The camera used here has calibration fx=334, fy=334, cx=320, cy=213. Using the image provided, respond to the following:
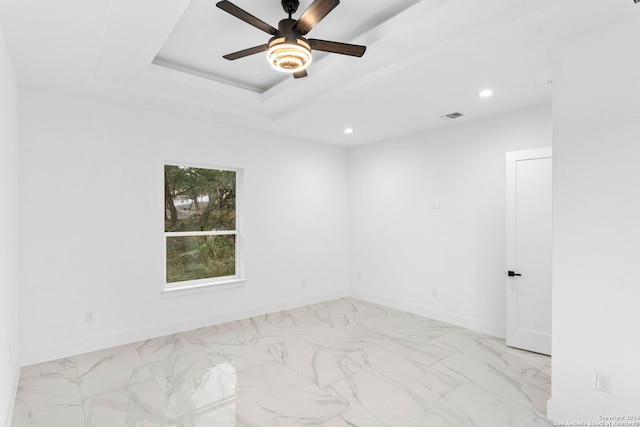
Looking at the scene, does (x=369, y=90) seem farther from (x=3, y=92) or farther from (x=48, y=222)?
(x=48, y=222)

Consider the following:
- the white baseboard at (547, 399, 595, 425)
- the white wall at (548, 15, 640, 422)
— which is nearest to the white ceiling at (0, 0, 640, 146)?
the white wall at (548, 15, 640, 422)

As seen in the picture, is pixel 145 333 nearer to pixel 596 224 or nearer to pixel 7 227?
pixel 7 227

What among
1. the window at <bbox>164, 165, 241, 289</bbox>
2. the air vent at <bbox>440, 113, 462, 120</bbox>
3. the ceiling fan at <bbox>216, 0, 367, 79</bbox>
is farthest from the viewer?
the window at <bbox>164, 165, 241, 289</bbox>

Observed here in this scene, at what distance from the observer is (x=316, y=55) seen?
2980 millimetres

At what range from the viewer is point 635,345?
203cm

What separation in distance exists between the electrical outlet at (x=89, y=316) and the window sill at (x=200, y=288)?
2.33 feet

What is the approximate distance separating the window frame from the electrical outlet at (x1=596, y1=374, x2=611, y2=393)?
3803 millimetres

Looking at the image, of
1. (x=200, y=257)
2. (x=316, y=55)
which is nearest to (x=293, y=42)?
(x=316, y=55)

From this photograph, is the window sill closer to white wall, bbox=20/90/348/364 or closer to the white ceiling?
white wall, bbox=20/90/348/364

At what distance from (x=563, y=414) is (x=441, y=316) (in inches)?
89.7

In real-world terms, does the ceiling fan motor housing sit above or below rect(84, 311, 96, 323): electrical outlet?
above

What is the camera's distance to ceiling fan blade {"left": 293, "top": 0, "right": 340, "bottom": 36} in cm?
182

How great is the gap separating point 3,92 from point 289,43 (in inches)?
77.6

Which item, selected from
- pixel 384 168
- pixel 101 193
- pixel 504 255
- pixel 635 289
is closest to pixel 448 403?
pixel 635 289
